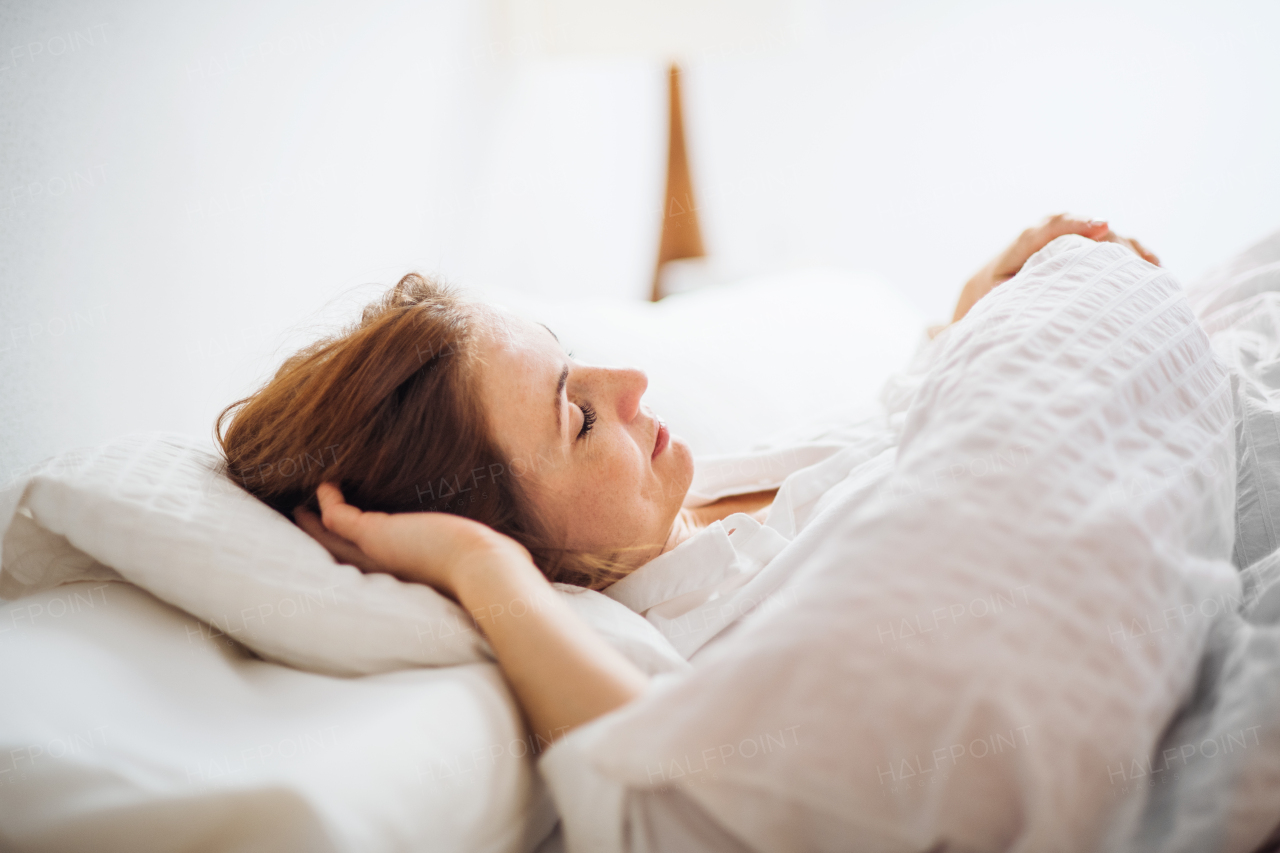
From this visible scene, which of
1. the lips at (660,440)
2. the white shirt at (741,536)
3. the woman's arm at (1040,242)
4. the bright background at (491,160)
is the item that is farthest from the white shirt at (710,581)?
the bright background at (491,160)

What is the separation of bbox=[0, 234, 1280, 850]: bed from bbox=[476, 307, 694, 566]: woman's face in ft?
0.41

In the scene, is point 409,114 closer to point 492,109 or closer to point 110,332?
point 492,109

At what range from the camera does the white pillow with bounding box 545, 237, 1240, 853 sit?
0.39 meters

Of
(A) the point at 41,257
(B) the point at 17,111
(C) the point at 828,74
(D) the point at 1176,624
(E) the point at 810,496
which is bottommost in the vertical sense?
(E) the point at 810,496

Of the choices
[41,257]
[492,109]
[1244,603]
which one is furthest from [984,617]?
[492,109]

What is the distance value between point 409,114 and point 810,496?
110cm

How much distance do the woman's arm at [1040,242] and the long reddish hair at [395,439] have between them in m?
0.57

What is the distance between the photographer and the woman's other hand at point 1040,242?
0.89 m

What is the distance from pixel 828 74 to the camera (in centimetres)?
263

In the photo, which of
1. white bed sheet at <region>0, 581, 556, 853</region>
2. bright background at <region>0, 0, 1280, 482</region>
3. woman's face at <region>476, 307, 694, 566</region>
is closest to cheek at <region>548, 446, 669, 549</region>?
woman's face at <region>476, 307, 694, 566</region>

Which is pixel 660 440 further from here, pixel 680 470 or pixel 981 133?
pixel 981 133

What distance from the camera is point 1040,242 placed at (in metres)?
0.93

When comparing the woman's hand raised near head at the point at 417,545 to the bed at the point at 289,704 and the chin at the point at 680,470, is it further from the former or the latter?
the chin at the point at 680,470

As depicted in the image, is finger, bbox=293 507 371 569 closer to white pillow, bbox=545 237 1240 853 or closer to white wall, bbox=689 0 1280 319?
white pillow, bbox=545 237 1240 853
